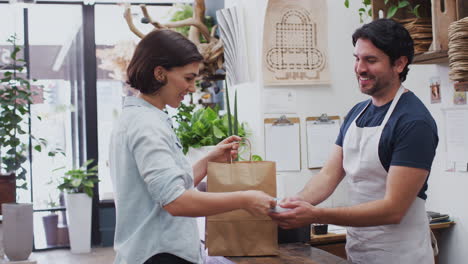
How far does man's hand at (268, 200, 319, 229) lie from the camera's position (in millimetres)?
1913

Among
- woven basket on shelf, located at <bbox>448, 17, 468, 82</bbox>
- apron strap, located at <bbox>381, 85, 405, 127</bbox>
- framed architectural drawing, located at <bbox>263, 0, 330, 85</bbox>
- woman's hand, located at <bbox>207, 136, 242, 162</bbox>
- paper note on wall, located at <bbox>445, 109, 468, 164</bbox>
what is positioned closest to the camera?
apron strap, located at <bbox>381, 85, 405, 127</bbox>

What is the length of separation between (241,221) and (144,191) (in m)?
0.53

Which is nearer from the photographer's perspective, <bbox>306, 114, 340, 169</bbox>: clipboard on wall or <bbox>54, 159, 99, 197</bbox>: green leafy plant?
<bbox>306, 114, 340, 169</bbox>: clipboard on wall

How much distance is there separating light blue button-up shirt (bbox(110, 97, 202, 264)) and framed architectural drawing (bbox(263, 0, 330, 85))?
6.68 feet

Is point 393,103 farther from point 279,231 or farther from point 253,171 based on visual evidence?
point 279,231

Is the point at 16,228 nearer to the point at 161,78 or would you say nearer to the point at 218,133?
the point at 218,133

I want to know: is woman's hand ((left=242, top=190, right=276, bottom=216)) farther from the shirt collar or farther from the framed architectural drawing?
the framed architectural drawing

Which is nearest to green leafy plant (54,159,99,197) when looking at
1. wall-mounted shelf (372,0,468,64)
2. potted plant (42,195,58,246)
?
potted plant (42,195,58,246)

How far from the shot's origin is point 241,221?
2.02 meters

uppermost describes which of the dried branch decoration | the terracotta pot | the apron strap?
the dried branch decoration

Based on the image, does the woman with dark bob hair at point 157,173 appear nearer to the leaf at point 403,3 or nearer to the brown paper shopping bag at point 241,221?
the brown paper shopping bag at point 241,221

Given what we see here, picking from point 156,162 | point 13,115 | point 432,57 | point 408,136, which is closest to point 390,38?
point 408,136

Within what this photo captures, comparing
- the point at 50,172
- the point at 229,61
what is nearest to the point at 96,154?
the point at 50,172

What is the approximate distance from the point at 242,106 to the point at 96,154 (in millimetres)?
3442
